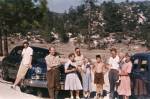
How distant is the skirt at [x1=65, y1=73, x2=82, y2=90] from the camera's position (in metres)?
16.8

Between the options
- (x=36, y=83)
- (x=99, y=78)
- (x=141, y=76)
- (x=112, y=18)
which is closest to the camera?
(x=141, y=76)

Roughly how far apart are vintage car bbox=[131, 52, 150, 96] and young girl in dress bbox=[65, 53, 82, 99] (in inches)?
70.9

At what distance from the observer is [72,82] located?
1681cm

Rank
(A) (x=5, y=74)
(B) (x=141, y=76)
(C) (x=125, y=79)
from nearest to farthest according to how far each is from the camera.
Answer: (B) (x=141, y=76)
(C) (x=125, y=79)
(A) (x=5, y=74)

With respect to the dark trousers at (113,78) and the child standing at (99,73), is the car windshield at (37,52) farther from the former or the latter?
the dark trousers at (113,78)

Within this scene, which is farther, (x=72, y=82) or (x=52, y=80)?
(x=72, y=82)

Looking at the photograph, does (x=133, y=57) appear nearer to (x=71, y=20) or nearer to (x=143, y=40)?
(x=143, y=40)

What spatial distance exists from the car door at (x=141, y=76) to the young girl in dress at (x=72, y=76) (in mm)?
1823

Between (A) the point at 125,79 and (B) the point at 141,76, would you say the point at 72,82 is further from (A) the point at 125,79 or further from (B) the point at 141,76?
(B) the point at 141,76

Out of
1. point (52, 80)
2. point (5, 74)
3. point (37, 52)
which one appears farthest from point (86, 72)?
point (5, 74)

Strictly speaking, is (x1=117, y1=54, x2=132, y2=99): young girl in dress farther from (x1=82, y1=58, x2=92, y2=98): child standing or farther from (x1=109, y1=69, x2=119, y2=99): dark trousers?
(x1=82, y1=58, x2=92, y2=98): child standing

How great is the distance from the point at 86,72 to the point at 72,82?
2.94ft

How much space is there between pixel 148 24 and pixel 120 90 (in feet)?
167

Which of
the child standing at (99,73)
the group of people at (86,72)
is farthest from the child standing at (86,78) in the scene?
the child standing at (99,73)
